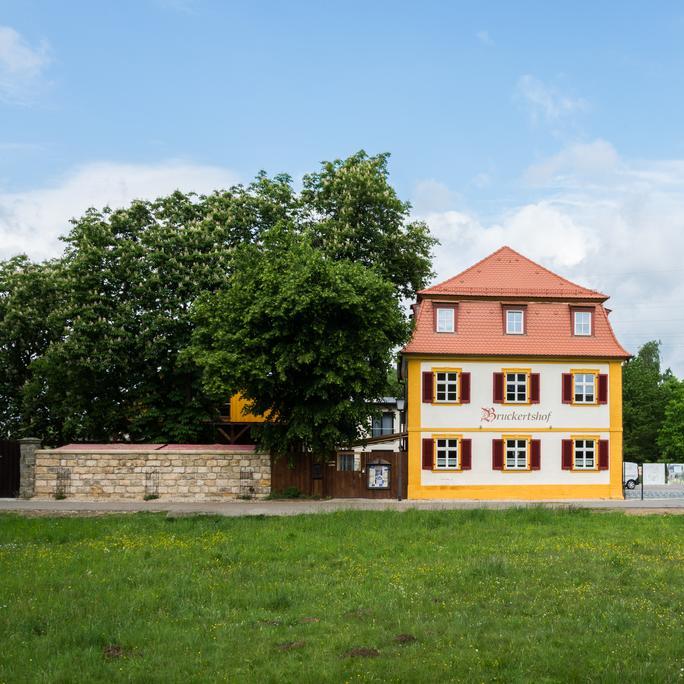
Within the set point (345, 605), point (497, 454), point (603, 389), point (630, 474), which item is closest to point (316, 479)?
point (497, 454)

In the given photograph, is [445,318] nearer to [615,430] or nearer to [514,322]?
[514,322]

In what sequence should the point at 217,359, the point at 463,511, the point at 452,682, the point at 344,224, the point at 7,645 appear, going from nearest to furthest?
the point at 452,682, the point at 7,645, the point at 463,511, the point at 217,359, the point at 344,224

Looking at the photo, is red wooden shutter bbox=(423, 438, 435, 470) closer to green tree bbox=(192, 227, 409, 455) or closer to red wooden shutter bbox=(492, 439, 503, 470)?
red wooden shutter bbox=(492, 439, 503, 470)

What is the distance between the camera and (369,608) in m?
13.0

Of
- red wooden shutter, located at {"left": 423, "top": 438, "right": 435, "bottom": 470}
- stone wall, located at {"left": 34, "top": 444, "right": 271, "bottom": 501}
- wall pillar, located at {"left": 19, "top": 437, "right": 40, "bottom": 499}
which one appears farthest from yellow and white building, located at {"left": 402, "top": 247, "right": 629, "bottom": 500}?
wall pillar, located at {"left": 19, "top": 437, "right": 40, "bottom": 499}

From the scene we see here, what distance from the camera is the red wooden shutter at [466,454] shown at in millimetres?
37219

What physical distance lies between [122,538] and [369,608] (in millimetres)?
10615

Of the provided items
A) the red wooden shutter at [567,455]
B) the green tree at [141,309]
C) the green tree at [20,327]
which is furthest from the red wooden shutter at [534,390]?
the green tree at [20,327]

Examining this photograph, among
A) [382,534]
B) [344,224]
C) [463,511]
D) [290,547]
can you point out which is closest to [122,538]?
[290,547]

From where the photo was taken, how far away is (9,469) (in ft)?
121

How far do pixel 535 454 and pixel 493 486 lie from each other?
88.9 inches

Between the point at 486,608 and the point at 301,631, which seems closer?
the point at 301,631

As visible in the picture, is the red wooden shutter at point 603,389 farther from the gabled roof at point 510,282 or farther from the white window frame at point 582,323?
the gabled roof at point 510,282

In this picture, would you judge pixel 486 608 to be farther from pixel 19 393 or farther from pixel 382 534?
pixel 19 393
